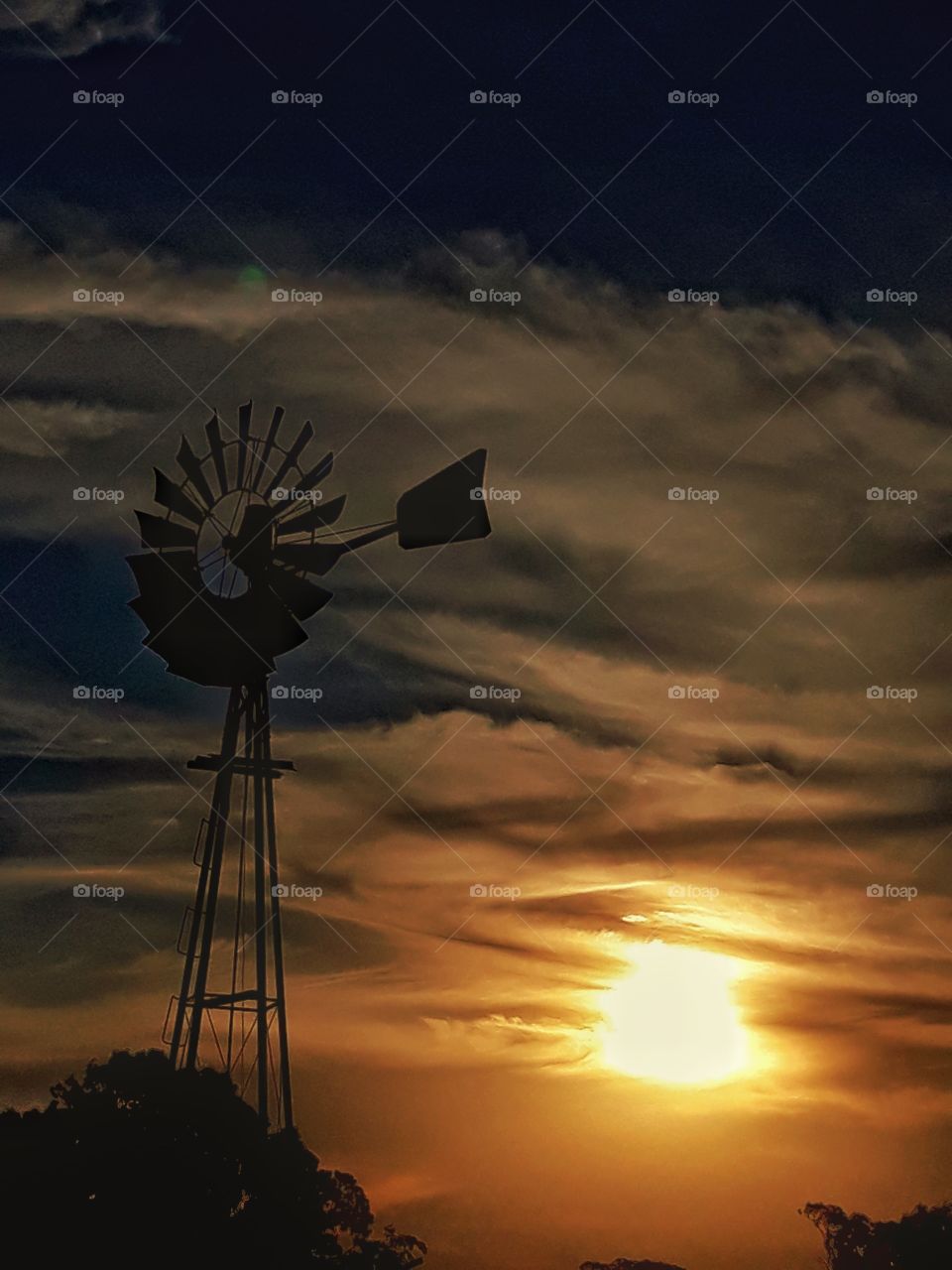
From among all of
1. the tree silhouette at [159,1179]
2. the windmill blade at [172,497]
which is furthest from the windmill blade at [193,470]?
the tree silhouette at [159,1179]

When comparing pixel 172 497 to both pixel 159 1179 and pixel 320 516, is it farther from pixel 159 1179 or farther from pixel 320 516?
pixel 159 1179

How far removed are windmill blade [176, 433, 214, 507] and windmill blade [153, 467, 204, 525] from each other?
0.33 meters

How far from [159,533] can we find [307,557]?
2848 mm

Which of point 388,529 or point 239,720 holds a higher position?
point 388,529

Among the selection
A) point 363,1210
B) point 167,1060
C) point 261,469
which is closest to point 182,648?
point 261,469

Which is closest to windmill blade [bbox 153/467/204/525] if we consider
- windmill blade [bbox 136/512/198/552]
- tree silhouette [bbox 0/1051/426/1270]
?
windmill blade [bbox 136/512/198/552]

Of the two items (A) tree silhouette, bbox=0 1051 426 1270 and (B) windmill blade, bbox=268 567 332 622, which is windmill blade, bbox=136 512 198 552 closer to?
(B) windmill blade, bbox=268 567 332 622

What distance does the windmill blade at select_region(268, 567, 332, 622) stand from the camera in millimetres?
32875

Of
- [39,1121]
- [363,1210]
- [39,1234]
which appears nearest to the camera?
[39,1234]

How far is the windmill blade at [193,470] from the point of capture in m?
33.2

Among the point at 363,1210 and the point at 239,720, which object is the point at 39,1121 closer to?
the point at 363,1210

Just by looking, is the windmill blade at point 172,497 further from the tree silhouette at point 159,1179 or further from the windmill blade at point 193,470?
the tree silhouette at point 159,1179

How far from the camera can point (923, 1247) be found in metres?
59.5

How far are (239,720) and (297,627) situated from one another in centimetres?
211
